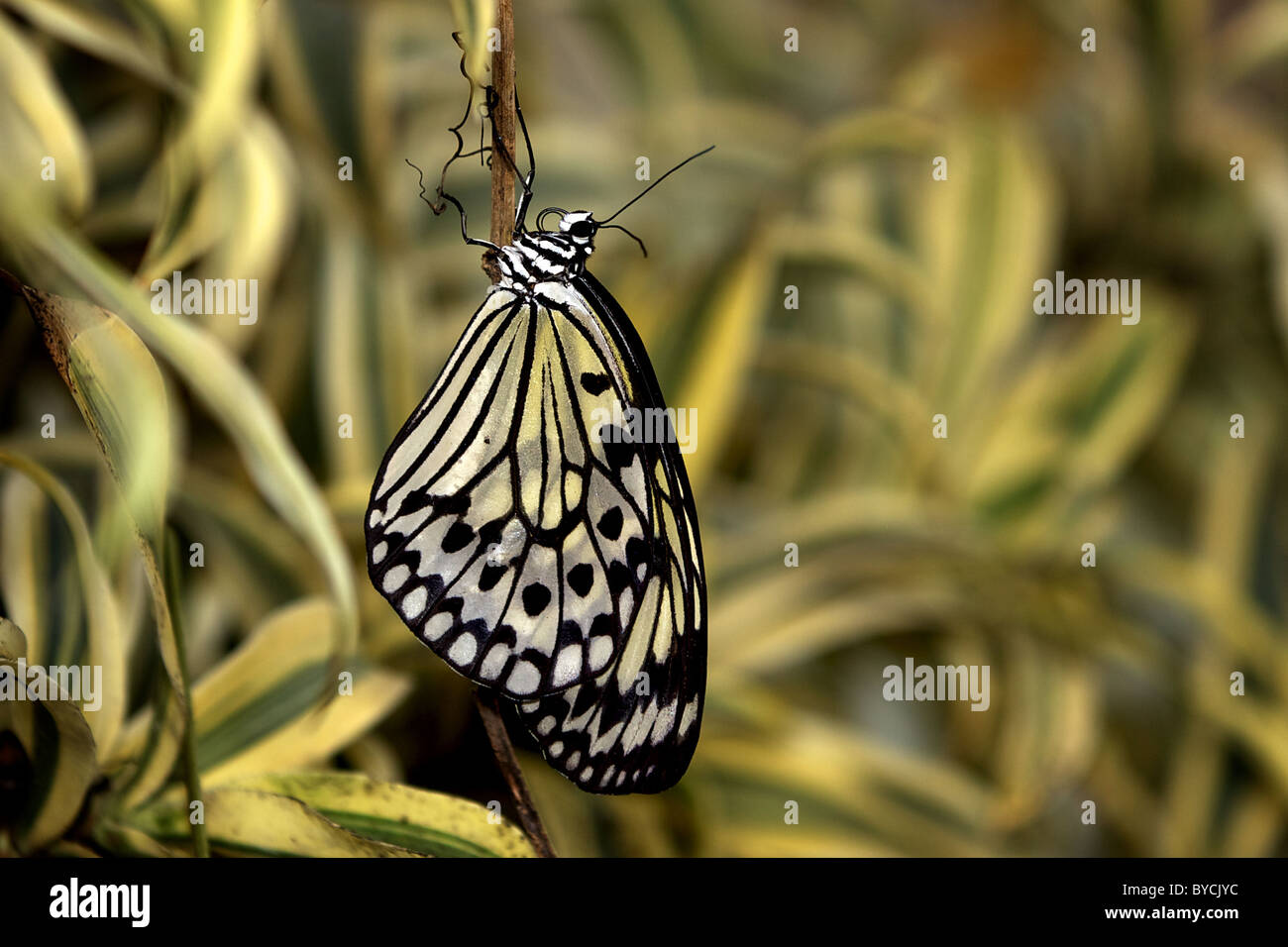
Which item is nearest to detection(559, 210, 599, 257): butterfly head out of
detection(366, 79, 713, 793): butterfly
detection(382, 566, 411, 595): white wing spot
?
detection(366, 79, 713, 793): butterfly

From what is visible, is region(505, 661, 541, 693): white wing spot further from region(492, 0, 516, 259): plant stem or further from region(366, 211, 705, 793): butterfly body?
region(492, 0, 516, 259): plant stem

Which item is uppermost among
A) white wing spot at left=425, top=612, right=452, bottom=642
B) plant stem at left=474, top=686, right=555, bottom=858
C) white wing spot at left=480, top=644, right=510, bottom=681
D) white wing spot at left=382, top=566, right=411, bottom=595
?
white wing spot at left=382, top=566, right=411, bottom=595

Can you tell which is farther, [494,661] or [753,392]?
[753,392]

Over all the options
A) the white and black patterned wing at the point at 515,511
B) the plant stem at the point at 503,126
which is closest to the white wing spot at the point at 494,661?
the white and black patterned wing at the point at 515,511

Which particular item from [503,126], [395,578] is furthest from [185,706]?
[503,126]

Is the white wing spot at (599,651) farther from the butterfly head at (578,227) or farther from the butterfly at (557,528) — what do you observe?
the butterfly head at (578,227)

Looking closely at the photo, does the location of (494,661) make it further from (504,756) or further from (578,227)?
(578,227)

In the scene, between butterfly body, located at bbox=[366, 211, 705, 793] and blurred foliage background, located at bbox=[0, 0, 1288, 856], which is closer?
butterfly body, located at bbox=[366, 211, 705, 793]

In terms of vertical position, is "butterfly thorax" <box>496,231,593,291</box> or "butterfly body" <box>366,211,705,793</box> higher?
"butterfly thorax" <box>496,231,593,291</box>
